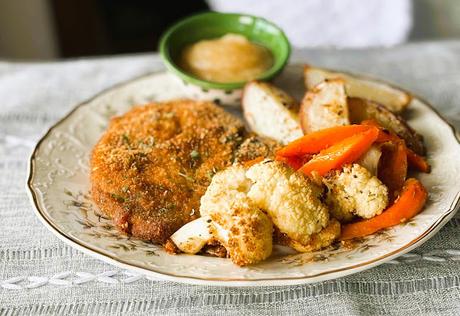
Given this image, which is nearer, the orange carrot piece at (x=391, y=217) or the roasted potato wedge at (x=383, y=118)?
the orange carrot piece at (x=391, y=217)

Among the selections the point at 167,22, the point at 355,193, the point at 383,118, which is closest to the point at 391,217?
the point at 355,193

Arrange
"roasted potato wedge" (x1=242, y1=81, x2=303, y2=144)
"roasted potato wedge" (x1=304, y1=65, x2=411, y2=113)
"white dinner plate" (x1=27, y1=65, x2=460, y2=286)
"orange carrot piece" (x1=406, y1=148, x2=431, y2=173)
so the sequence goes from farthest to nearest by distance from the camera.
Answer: "roasted potato wedge" (x1=304, y1=65, x2=411, y2=113)
"roasted potato wedge" (x1=242, y1=81, x2=303, y2=144)
"orange carrot piece" (x1=406, y1=148, x2=431, y2=173)
"white dinner plate" (x1=27, y1=65, x2=460, y2=286)

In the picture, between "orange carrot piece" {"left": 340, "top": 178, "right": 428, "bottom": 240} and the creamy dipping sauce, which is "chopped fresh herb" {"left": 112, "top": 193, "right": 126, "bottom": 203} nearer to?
"orange carrot piece" {"left": 340, "top": 178, "right": 428, "bottom": 240}

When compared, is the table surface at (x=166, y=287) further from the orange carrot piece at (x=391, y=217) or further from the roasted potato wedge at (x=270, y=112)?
the roasted potato wedge at (x=270, y=112)

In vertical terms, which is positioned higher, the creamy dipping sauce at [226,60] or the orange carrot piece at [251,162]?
the creamy dipping sauce at [226,60]

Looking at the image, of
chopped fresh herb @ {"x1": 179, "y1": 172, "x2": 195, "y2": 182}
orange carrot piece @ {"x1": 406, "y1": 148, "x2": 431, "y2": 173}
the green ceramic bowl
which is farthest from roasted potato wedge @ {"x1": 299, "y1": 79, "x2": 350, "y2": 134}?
the green ceramic bowl

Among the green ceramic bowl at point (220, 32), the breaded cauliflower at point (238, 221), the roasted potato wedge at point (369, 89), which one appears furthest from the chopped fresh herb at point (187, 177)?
the green ceramic bowl at point (220, 32)
